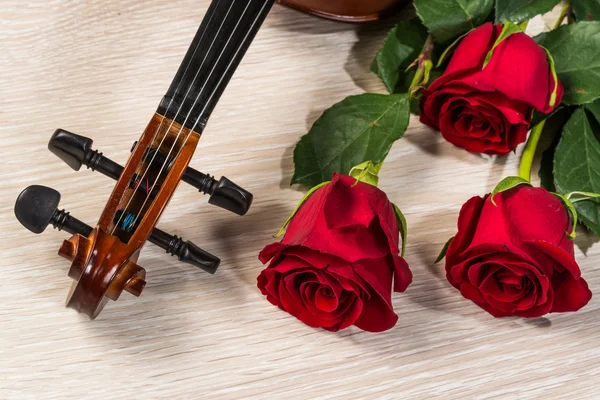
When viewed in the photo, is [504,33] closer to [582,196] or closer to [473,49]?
[473,49]

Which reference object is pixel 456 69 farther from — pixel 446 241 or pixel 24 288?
pixel 24 288

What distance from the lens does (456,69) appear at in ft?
2.05

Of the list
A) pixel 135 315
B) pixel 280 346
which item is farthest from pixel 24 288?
pixel 280 346

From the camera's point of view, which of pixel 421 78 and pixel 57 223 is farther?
pixel 421 78

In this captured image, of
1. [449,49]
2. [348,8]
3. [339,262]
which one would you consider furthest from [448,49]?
[339,262]

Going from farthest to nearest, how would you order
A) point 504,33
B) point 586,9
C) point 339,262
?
point 586,9 → point 504,33 → point 339,262

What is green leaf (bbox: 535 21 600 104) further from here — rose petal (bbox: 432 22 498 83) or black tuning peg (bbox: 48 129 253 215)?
black tuning peg (bbox: 48 129 253 215)

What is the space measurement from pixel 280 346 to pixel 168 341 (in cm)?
8

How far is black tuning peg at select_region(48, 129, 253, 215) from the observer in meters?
0.57

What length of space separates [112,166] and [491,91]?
0.28m

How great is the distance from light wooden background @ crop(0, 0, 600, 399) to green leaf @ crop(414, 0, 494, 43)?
0.08 m

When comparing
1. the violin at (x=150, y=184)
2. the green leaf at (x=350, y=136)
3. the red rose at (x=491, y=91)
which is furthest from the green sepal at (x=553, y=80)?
the violin at (x=150, y=184)

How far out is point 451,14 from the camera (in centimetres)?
69

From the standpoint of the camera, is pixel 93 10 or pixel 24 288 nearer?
pixel 24 288
